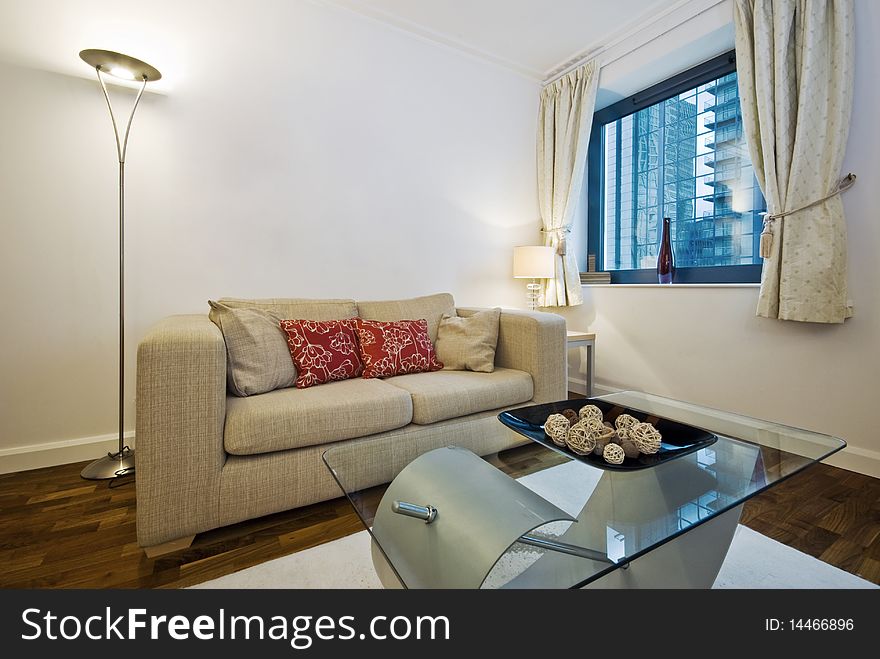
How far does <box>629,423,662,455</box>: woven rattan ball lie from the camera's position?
108 centimetres

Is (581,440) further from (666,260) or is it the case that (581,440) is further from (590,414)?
(666,260)

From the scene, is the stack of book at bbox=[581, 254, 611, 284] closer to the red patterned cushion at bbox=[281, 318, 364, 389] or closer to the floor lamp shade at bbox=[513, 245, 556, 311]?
the floor lamp shade at bbox=[513, 245, 556, 311]

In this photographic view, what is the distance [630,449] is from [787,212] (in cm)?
187

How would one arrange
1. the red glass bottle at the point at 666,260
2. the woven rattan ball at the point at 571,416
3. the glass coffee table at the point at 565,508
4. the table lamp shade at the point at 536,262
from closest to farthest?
the glass coffee table at the point at 565,508, the woven rattan ball at the point at 571,416, the red glass bottle at the point at 666,260, the table lamp shade at the point at 536,262

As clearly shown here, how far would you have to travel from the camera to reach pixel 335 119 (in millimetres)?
2678

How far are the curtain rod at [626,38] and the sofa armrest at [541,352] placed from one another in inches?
80.8

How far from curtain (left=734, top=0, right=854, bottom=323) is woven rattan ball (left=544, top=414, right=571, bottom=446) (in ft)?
5.62

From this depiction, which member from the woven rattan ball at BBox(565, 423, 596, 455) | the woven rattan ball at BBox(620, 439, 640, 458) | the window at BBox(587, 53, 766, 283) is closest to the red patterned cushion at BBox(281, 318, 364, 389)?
the woven rattan ball at BBox(565, 423, 596, 455)

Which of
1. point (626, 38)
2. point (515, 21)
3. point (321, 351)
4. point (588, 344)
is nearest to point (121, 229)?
point (321, 351)

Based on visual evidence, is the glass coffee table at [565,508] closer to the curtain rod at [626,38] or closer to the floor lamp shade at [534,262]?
the floor lamp shade at [534,262]

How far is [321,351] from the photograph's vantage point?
6.63 feet

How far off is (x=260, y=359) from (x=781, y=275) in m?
2.55

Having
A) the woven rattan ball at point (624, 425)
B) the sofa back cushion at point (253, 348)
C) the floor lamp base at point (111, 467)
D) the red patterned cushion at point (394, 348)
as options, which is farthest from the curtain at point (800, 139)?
the floor lamp base at point (111, 467)

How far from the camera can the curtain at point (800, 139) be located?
1.99 meters
